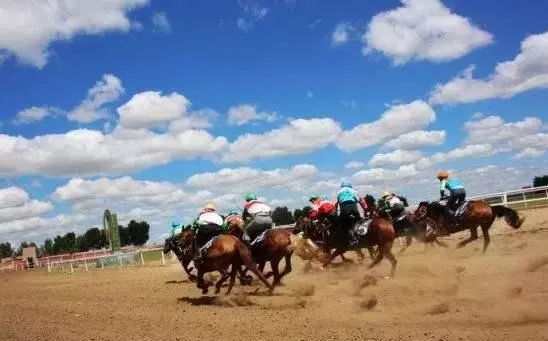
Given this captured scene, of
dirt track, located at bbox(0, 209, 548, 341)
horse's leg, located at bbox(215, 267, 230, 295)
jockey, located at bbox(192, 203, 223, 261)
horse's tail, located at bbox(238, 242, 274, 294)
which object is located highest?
jockey, located at bbox(192, 203, 223, 261)

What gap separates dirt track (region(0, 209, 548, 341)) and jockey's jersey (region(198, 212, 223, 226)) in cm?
193

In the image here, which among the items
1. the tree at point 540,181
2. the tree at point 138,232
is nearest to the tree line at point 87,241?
the tree at point 138,232

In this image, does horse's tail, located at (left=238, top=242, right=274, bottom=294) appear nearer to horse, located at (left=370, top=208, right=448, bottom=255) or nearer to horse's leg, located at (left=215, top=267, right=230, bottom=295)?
horse's leg, located at (left=215, top=267, right=230, bottom=295)

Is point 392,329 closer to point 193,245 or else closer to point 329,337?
point 329,337

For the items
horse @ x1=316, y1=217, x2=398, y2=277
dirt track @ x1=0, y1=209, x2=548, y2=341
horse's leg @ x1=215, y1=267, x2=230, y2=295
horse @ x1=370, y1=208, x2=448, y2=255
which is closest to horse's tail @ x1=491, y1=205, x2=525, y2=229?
dirt track @ x1=0, y1=209, x2=548, y2=341

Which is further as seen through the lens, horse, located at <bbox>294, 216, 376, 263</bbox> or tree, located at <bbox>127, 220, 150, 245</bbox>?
tree, located at <bbox>127, 220, 150, 245</bbox>

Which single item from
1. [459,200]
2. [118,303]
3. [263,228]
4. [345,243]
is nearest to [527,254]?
[459,200]

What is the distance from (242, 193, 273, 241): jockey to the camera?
14.1 metres

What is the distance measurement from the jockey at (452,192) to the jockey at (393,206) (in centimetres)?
182

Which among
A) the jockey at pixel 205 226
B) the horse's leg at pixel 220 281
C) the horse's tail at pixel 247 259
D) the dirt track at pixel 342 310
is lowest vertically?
the dirt track at pixel 342 310

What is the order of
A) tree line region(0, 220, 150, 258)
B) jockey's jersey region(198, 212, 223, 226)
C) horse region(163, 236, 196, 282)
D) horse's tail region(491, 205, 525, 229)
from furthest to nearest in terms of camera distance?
1. tree line region(0, 220, 150, 258)
2. horse's tail region(491, 205, 525, 229)
3. horse region(163, 236, 196, 282)
4. jockey's jersey region(198, 212, 223, 226)

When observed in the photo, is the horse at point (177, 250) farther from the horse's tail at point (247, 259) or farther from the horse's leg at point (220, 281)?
the horse's tail at point (247, 259)

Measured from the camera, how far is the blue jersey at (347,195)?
14.7 meters

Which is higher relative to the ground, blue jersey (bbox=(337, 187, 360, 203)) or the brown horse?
blue jersey (bbox=(337, 187, 360, 203))
